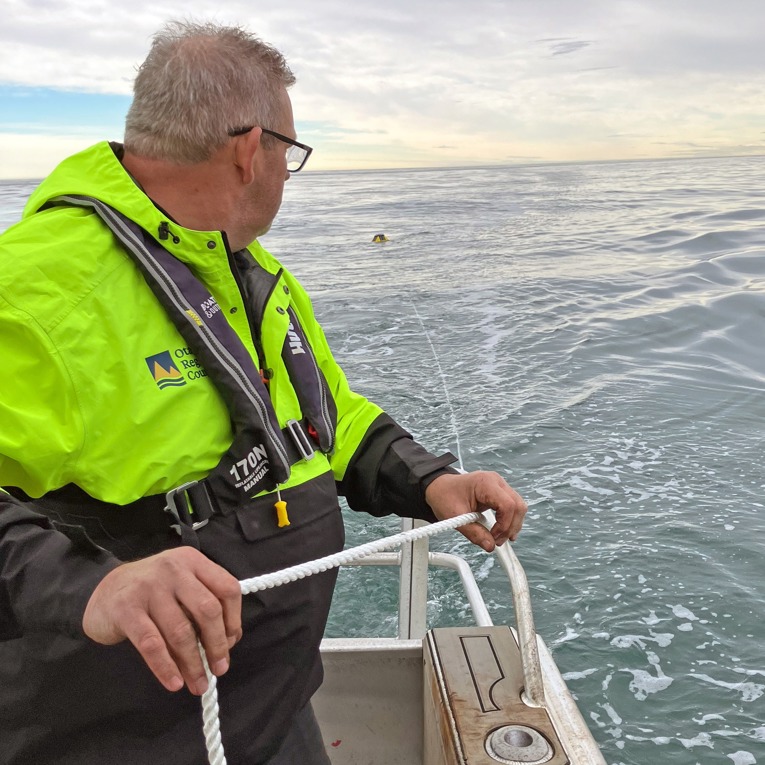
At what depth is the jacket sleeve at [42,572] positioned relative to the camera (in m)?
1.10

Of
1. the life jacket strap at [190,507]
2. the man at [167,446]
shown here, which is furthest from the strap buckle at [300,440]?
the life jacket strap at [190,507]

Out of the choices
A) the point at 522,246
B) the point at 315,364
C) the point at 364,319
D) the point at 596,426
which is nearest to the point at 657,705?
the point at 315,364

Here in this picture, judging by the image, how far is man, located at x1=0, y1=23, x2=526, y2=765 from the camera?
1138 mm

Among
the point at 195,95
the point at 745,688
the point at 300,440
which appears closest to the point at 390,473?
the point at 300,440

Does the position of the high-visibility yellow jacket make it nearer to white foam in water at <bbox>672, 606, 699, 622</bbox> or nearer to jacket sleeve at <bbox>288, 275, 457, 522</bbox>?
jacket sleeve at <bbox>288, 275, 457, 522</bbox>

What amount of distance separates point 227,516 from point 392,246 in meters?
17.6

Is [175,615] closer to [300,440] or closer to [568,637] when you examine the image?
[300,440]

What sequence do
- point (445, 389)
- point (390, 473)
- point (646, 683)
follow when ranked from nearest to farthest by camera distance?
point (390, 473), point (646, 683), point (445, 389)

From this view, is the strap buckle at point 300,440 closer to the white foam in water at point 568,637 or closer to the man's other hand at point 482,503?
the man's other hand at point 482,503

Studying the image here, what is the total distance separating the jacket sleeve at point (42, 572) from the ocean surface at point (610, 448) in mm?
Result: 2765

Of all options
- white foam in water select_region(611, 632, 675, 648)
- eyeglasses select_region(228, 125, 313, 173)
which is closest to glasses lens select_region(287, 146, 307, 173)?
eyeglasses select_region(228, 125, 313, 173)

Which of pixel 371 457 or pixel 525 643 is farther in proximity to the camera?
pixel 371 457

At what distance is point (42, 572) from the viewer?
3.70ft

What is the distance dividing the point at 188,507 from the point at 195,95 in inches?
34.1
